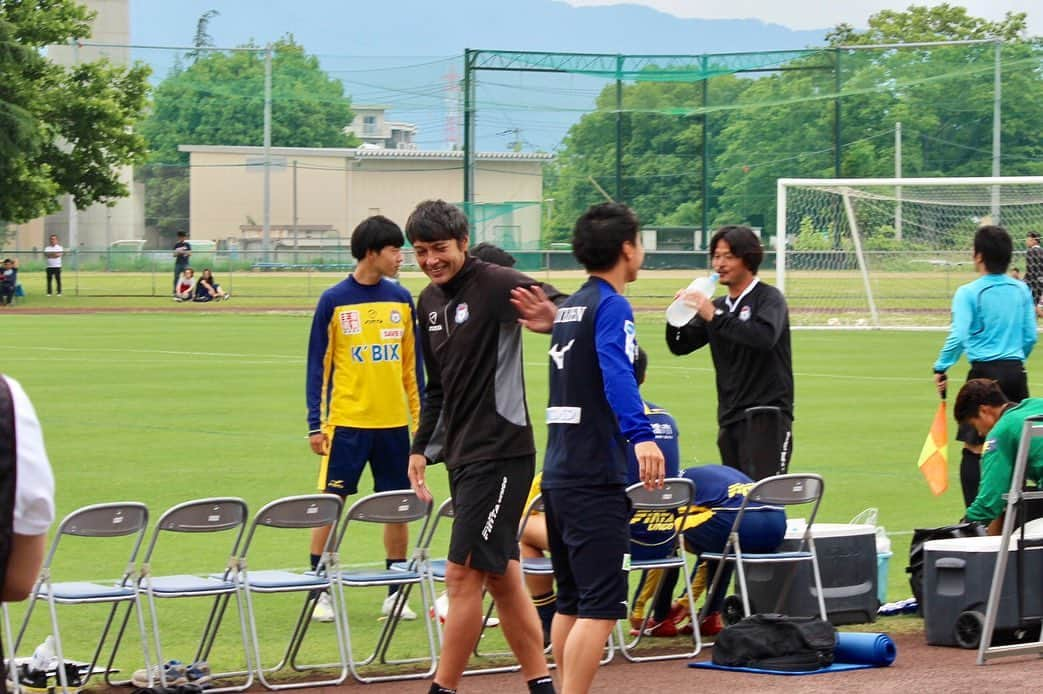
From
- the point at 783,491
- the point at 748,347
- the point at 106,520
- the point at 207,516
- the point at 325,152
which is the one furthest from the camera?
the point at 325,152

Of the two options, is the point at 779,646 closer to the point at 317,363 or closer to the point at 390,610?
the point at 390,610

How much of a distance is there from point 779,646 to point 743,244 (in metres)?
2.26

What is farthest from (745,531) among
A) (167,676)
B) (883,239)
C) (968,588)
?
(883,239)

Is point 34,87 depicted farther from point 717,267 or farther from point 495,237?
point 717,267

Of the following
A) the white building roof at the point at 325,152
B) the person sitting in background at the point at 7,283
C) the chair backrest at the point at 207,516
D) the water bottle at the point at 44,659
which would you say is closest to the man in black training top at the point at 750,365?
the chair backrest at the point at 207,516

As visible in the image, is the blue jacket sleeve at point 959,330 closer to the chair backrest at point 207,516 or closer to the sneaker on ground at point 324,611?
the sneaker on ground at point 324,611

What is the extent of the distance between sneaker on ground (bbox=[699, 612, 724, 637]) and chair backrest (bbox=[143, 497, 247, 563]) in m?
2.41

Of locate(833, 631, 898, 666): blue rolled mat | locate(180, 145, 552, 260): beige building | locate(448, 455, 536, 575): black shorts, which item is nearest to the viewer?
locate(448, 455, 536, 575): black shorts

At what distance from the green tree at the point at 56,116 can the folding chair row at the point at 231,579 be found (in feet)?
143

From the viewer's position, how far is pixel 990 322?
10.5 m

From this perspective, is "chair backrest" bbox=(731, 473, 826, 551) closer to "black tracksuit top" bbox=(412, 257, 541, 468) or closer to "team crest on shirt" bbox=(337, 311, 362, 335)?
"black tracksuit top" bbox=(412, 257, 541, 468)

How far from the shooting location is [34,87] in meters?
50.4

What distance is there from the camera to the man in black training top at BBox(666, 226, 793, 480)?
876 cm

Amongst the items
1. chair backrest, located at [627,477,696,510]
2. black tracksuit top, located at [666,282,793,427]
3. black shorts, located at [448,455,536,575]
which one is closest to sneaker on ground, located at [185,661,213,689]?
black shorts, located at [448,455,536,575]
